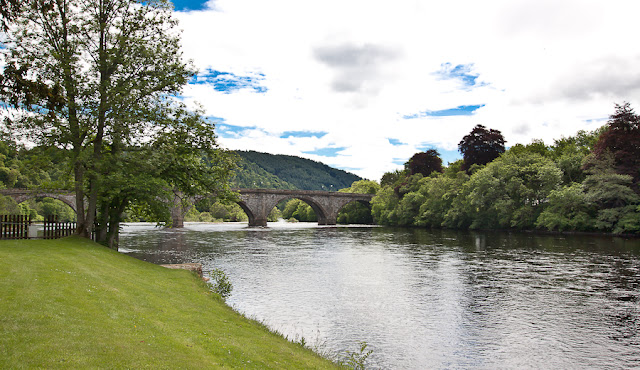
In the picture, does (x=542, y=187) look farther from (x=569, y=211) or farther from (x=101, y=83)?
(x=101, y=83)

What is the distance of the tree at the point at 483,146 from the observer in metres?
80.2

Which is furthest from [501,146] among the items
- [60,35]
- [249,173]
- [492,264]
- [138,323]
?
[249,173]

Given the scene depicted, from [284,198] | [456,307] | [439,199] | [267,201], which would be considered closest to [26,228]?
[456,307]

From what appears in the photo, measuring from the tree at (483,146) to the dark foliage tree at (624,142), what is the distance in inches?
1089

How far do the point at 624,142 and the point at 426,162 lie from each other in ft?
166

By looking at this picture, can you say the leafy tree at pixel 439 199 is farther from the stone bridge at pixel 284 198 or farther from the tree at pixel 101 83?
the tree at pixel 101 83

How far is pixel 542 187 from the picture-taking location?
5900cm

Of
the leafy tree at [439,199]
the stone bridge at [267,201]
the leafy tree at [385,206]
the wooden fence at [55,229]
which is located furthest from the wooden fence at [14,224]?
the leafy tree at [385,206]

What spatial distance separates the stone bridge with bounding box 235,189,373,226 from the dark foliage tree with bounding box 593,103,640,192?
2407 inches

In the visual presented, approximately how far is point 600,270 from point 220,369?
2509 cm

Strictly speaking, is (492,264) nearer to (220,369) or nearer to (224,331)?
(224,331)

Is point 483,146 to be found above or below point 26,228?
above

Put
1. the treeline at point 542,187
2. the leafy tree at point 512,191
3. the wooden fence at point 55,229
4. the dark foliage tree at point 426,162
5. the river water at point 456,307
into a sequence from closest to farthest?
the river water at point 456,307
the wooden fence at point 55,229
the treeline at point 542,187
the leafy tree at point 512,191
the dark foliage tree at point 426,162

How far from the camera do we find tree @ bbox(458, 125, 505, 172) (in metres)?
80.2
